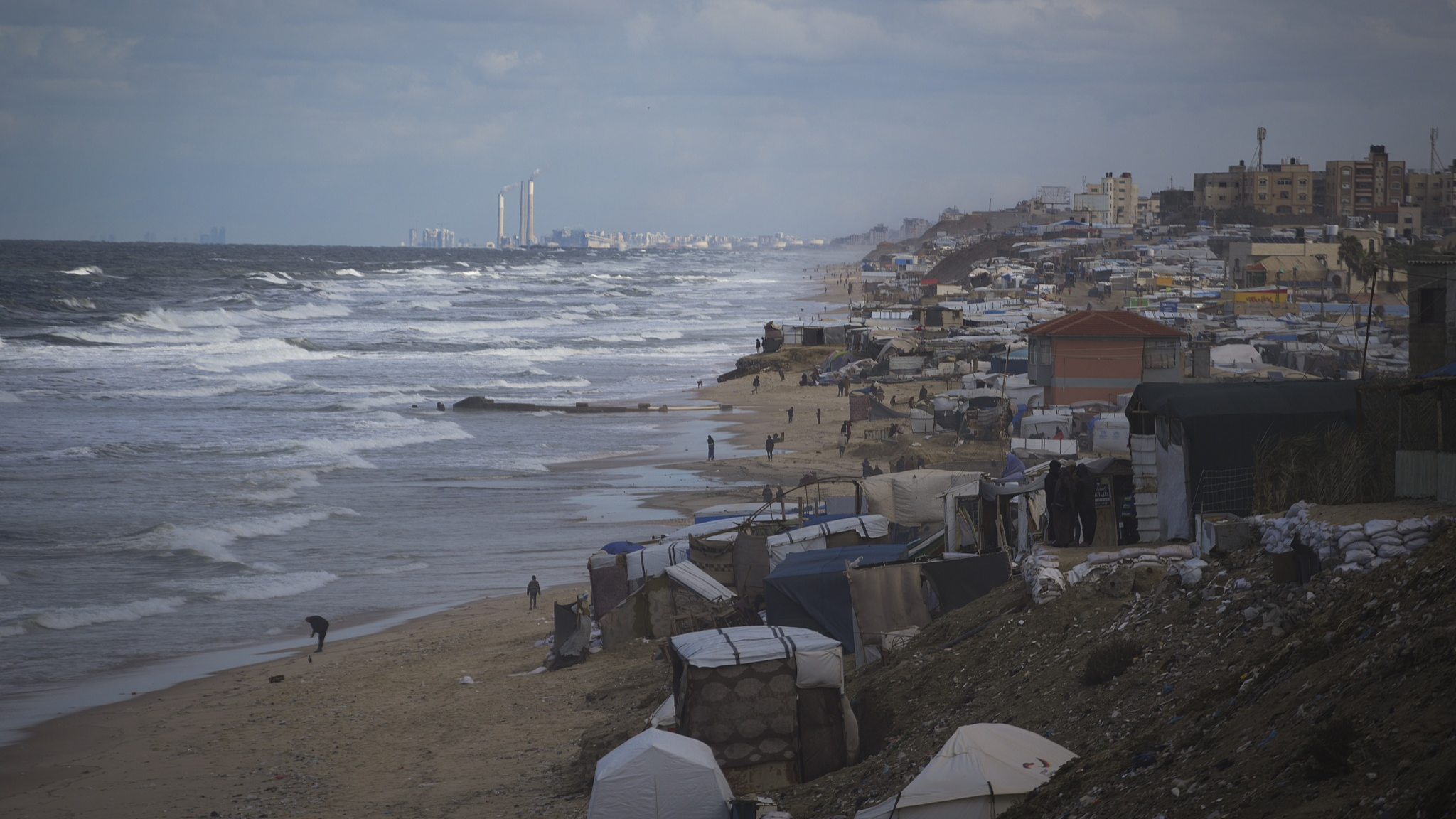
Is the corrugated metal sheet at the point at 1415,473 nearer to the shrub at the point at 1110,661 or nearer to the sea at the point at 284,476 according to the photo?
the shrub at the point at 1110,661

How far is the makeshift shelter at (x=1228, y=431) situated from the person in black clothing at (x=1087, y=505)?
2.44 ft

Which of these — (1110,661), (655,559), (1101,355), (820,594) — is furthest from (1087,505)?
(1101,355)

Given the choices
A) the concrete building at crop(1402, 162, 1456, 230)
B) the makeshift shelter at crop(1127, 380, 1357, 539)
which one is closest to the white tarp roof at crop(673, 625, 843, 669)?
the makeshift shelter at crop(1127, 380, 1357, 539)

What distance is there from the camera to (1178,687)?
25.7 feet

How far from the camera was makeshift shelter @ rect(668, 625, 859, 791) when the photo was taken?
9648mm

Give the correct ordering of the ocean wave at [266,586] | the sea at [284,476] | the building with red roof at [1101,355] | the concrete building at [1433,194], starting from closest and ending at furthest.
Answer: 1. the sea at [284,476]
2. the ocean wave at [266,586]
3. the building with red roof at [1101,355]
4. the concrete building at [1433,194]

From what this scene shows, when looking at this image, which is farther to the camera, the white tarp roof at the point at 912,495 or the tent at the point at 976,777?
the white tarp roof at the point at 912,495

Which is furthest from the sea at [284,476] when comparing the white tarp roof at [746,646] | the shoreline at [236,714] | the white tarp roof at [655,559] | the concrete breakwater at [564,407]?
the white tarp roof at [746,646]

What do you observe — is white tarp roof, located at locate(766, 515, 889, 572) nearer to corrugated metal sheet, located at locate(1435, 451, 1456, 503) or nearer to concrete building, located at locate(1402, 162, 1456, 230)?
corrugated metal sheet, located at locate(1435, 451, 1456, 503)

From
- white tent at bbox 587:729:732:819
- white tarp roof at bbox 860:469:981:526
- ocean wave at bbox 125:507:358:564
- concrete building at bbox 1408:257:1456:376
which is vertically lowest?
ocean wave at bbox 125:507:358:564

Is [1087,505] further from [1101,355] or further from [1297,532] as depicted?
[1101,355]

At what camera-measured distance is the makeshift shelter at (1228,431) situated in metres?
11.7

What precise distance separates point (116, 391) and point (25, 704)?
3436 cm

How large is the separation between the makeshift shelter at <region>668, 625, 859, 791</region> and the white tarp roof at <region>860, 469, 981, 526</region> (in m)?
7.24
